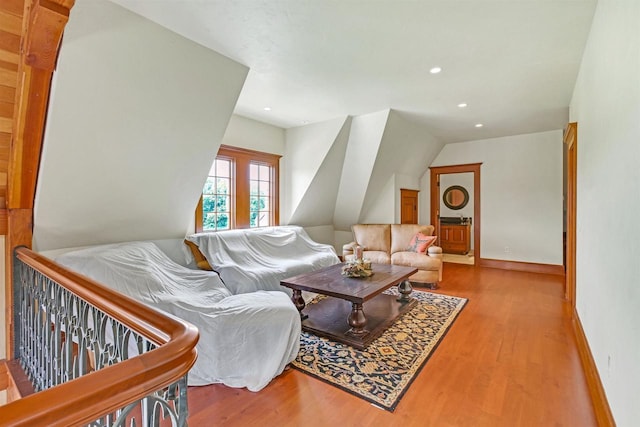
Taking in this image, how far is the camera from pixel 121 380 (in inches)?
26.1

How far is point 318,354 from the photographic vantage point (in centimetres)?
249

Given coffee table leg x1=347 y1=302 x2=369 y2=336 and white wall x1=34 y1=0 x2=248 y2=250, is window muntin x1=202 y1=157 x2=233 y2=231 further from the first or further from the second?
coffee table leg x1=347 y1=302 x2=369 y2=336

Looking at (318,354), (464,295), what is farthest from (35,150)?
(464,295)

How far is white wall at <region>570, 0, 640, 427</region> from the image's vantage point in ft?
4.27

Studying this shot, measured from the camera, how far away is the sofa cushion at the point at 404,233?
4.93 meters

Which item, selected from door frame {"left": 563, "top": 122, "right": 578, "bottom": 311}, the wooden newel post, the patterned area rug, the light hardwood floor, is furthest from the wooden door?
the wooden newel post

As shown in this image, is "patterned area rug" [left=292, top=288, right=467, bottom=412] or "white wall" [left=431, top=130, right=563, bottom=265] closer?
"patterned area rug" [left=292, top=288, right=467, bottom=412]

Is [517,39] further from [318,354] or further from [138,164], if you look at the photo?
[138,164]

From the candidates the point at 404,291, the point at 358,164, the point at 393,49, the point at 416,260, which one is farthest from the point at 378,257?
the point at 393,49

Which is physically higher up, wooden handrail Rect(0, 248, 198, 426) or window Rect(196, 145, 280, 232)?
window Rect(196, 145, 280, 232)

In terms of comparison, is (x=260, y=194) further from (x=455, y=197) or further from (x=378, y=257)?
(x=455, y=197)

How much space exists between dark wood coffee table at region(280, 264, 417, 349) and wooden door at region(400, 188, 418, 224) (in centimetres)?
240

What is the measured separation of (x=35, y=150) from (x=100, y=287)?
177 centimetres

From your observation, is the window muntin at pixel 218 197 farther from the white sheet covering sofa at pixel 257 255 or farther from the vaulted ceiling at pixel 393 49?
the vaulted ceiling at pixel 393 49
